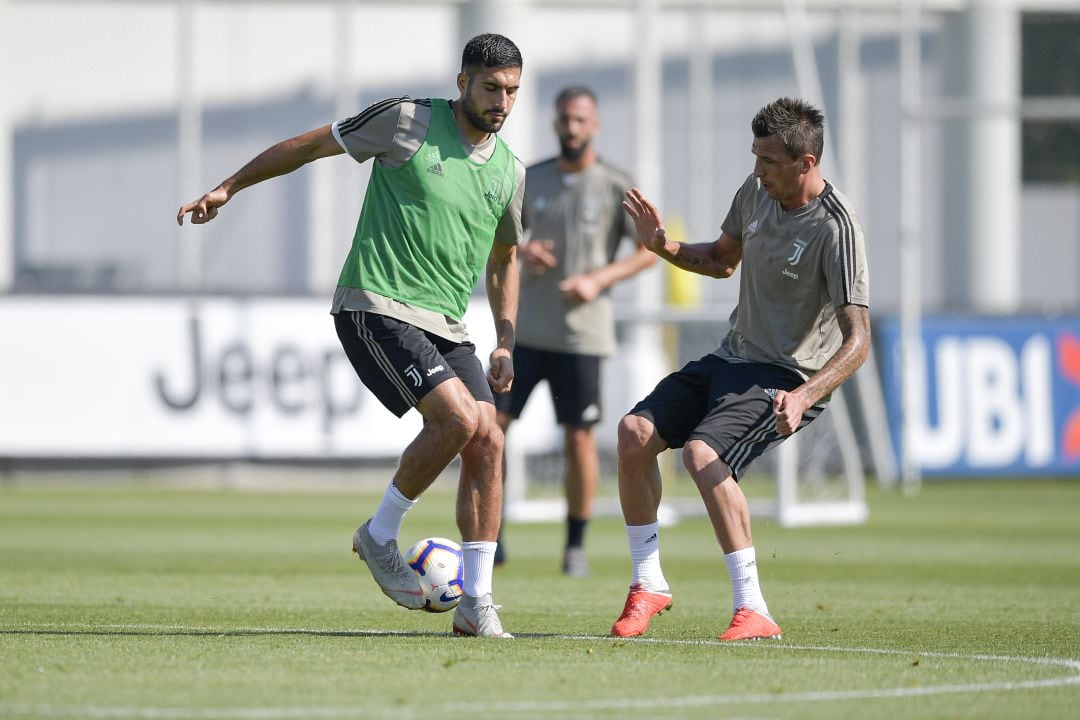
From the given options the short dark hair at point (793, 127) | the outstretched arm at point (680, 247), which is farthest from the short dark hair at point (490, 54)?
the short dark hair at point (793, 127)

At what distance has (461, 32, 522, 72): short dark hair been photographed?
673cm

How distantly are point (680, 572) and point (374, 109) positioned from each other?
172 inches

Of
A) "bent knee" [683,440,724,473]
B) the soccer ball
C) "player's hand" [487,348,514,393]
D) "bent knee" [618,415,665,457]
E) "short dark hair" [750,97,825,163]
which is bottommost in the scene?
the soccer ball

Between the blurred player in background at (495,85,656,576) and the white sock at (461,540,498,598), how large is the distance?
3.05 metres

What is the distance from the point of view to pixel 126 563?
1027 centimetres

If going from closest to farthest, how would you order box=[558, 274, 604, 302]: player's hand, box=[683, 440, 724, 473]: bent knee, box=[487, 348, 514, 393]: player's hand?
box=[683, 440, 724, 473]: bent knee
box=[487, 348, 514, 393]: player's hand
box=[558, 274, 604, 302]: player's hand

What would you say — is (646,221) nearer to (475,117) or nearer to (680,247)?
(680,247)

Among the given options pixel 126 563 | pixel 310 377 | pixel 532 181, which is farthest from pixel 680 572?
pixel 310 377

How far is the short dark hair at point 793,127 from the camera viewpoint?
22.0 ft

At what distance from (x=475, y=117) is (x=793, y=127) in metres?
1.18

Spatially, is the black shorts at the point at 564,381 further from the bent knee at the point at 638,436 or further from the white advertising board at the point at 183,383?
the white advertising board at the point at 183,383

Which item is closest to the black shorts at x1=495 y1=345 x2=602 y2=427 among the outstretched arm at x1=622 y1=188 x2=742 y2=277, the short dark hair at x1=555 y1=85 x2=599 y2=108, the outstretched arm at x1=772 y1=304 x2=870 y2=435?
the short dark hair at x1=555 y1=85 x2=599 y2=108

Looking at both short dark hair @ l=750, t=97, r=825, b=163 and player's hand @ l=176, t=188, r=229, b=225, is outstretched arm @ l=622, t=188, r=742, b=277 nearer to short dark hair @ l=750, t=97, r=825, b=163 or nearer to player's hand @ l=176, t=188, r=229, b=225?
short dark hair @ l=750, t=97, r=825, b=163

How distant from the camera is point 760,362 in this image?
6.95 m
